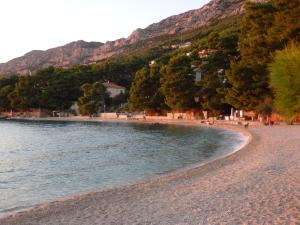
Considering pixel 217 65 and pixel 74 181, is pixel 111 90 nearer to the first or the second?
pixel 217 65

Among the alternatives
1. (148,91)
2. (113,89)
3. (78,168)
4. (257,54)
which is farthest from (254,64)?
(113,89)

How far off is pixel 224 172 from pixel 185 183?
2603 millimetres

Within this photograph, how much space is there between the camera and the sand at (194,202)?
9.45 meters

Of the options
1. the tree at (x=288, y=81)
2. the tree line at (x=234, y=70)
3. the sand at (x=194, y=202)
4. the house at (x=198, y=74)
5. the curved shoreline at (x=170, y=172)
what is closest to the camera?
the sand at (x=194, y=202)

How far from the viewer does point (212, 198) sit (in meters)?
11.6

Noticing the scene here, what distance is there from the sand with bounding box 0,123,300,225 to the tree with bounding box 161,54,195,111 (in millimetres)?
47284

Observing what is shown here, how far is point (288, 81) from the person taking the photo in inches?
664

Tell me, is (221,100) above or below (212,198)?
above

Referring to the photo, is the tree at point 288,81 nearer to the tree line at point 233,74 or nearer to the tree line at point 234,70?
the tree line at point 233,74

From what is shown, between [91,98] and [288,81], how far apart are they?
253ft

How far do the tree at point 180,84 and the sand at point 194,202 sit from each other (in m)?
47.3

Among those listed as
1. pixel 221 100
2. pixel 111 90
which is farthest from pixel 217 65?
pixel 111 90

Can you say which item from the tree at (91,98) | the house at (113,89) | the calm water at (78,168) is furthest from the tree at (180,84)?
the house at (113,89)

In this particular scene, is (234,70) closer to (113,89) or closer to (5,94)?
(113,89)
